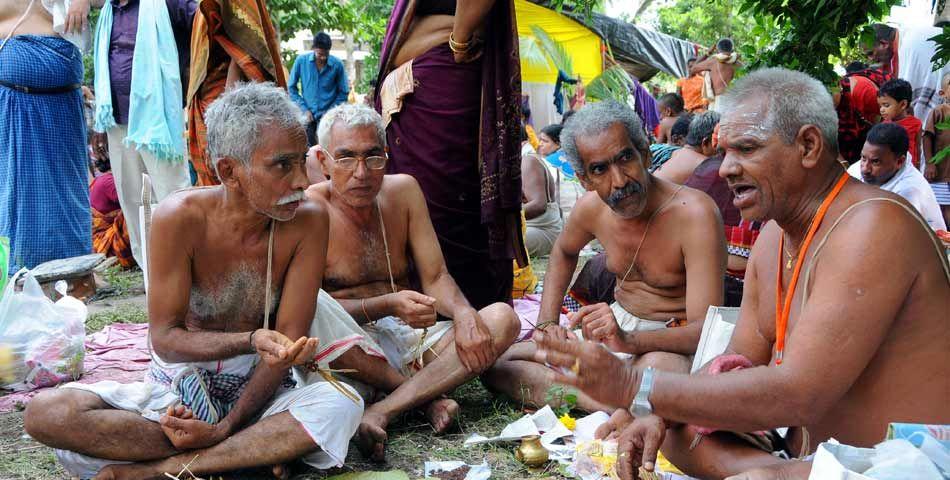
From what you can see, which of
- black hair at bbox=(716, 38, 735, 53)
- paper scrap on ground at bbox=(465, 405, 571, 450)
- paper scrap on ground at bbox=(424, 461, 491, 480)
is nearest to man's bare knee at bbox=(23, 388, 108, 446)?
paper scrap on ground at bbox=(424, 461, 491, 480)

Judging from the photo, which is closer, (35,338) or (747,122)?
(747,122)

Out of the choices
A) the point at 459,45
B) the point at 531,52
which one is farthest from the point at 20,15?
the point at 531,52

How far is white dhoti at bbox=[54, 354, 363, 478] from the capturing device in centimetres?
315

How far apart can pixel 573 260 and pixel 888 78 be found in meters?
5.11

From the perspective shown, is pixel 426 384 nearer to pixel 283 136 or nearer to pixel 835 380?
pixel 283 136

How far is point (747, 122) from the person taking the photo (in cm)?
250

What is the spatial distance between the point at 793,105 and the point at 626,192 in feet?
4.99

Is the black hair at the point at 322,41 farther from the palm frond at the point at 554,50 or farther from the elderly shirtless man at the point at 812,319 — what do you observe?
the elderly shirtless man at the point at 812,319

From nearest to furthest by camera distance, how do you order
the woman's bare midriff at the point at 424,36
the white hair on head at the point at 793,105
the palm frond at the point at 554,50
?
the white hair on head at the point at 793,105 < the woman's bare midriff at the point at 424,36 < the palm frond at the point at 554,50

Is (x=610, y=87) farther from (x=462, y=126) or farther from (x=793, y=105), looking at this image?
(x=793, y=105)

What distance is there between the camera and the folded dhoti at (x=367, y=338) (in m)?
3.67

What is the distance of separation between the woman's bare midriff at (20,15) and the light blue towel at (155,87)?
643mm

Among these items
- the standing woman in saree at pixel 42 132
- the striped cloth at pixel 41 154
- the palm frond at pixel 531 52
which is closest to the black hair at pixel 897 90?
the standing woman in saree at pixel 42 132

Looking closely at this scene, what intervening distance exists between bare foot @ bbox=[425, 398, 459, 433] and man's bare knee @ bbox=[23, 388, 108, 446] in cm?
147
